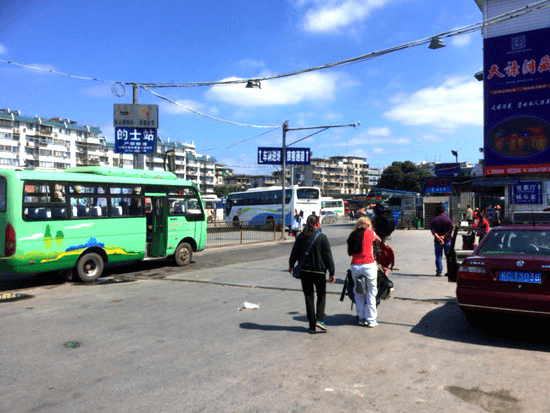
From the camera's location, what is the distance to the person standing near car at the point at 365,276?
21.5 ft

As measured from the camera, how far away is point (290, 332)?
20.8 feet

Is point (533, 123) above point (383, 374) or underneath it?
above

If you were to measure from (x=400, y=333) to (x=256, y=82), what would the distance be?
10871mm

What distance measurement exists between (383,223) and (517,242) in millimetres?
3575

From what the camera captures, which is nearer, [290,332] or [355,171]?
[290,332]

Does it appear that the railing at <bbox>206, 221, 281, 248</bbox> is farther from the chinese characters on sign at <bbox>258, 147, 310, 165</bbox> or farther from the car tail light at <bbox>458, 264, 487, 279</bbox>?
the car tail light at <bbox>458, 264, 487, 279</bbox>

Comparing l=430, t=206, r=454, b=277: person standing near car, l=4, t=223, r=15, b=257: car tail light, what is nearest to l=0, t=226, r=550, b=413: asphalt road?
l=4, t=223, r=15, b=257: car tail light

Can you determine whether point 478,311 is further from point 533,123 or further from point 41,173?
point 533,123

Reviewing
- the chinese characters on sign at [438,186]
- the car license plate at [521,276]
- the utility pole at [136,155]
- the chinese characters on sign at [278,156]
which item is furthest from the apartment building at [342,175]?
the car license plate at [521,276]

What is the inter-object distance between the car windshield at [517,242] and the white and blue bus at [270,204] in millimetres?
26731

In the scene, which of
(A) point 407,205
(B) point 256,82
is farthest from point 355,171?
(B) point 256,82

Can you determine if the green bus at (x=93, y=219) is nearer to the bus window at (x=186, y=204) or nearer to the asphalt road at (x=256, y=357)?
the bus window at (x=186, y=204)

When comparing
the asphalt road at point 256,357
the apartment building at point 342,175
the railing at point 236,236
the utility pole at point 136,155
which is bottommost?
the asphalt road at point 256,357

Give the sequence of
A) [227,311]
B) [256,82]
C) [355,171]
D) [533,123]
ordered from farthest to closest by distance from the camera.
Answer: [355,171] < [533,123] < [256,82] < [227,311]
